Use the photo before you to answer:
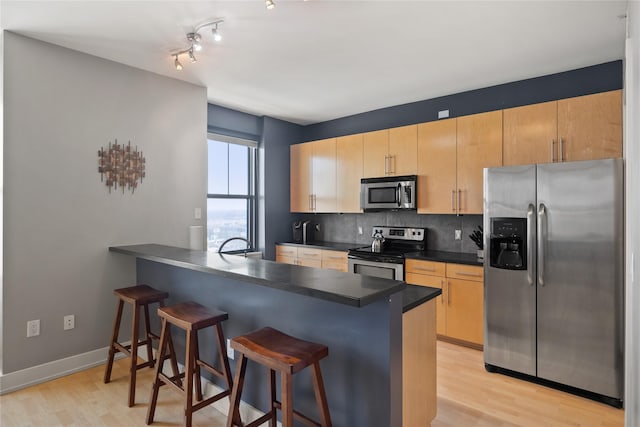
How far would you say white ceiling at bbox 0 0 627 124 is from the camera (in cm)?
227

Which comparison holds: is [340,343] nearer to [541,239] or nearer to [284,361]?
[284,361]

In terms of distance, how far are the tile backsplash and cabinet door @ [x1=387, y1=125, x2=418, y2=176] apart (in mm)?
613

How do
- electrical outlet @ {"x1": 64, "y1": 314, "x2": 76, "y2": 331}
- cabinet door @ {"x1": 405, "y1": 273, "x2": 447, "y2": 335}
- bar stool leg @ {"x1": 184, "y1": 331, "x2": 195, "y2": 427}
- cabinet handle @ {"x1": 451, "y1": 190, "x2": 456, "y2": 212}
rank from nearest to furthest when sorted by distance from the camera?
bar stool leg @ {"x1": 184, "y1": 331, "x2": 195, "y2": 427} → electrical outlet @ {"x1": 64, "y1": 314, "x2": 76, "y2": 331} → cabinet door @ {"x1": 405, "y1": 273, "x2": 447, "y2": 335} → cabinet handle @ {"x1": 451, "y1": 190, "x2": 456, "y2": 212}

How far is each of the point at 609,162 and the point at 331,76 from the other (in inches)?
92.0

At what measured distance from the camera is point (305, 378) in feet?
6.23

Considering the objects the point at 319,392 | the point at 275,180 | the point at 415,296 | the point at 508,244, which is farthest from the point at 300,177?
the point at 319,392

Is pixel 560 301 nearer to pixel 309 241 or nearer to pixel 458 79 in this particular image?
pixel 458 79

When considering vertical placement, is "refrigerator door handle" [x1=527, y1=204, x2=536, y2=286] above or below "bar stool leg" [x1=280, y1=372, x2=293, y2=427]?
above

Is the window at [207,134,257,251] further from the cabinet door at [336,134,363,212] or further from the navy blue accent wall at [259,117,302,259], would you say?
the cabinet door at [336,134,363,212]

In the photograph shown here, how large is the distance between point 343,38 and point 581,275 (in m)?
2.43

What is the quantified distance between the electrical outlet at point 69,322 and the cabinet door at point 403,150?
3.38m

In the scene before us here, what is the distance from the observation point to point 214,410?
2311 mm

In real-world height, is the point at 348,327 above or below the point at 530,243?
below

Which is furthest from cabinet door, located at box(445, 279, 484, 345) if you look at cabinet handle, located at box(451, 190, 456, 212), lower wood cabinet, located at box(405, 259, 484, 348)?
cabinet handle, located at box(451, 190, 456, 212)
